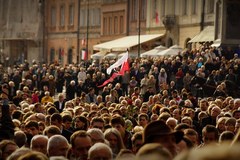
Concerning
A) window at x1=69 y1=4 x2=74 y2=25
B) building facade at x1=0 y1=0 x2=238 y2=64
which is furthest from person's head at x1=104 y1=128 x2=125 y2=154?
window at x1=69 y1=4 x2=74 y2=25

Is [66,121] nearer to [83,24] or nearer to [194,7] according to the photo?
[194,7]

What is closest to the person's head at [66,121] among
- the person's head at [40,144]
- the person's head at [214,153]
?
the person's head at [40,144]

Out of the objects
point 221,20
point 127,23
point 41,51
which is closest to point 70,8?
point 41,51

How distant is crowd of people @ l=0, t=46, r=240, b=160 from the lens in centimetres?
776

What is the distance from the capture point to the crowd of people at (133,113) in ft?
25.5

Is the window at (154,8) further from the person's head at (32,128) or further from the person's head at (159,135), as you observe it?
the person's head at (159,135)

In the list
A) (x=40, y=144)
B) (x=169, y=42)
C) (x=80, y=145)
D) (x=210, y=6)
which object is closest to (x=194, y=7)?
(x=210, y=6)

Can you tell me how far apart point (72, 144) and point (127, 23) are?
240 ft

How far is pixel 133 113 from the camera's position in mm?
24875

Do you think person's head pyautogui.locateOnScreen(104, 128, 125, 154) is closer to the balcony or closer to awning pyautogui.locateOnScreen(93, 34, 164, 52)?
awning pyautogui.locateOnScreen(93, 34, 164, 52)

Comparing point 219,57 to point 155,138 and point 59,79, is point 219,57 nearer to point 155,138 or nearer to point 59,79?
point 59,79

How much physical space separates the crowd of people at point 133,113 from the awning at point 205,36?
8358 millimetres

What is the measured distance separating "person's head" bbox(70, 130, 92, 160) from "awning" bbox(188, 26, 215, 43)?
49175 millimetres

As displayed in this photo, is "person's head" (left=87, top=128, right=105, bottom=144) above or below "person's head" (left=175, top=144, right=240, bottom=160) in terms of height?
below
